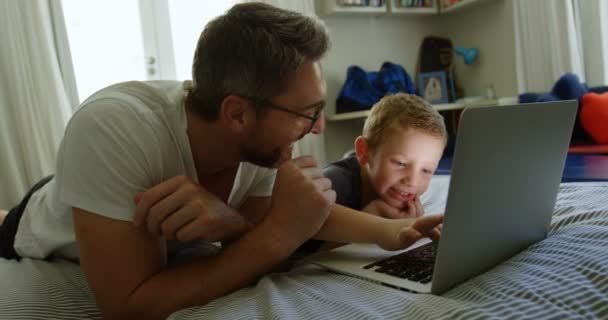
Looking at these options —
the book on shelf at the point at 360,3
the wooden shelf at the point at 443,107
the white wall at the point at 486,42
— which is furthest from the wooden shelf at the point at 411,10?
the wooden shelf at the point at 443,107

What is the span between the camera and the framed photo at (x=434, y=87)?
3.69 meters

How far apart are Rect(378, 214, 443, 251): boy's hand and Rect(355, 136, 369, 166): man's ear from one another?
1.75 ft

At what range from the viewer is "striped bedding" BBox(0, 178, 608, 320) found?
0.54m

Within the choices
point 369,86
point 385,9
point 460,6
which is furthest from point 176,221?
point 460,6

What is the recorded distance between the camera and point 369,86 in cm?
345

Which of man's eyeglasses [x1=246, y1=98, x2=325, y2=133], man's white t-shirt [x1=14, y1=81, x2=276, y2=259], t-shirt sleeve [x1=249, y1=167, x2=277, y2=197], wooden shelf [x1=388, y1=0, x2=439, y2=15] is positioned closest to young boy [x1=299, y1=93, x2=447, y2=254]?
t-shirt sleeve [x1=249, y1=167, x2=277, y2=197]

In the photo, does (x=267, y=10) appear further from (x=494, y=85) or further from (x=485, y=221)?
(x=494, y=85)

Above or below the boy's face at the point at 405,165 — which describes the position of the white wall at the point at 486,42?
above

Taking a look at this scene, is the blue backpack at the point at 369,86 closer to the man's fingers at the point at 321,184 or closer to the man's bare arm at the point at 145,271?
the man's fingers at the point at 321,184

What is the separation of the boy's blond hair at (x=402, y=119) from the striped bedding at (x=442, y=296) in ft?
1.49

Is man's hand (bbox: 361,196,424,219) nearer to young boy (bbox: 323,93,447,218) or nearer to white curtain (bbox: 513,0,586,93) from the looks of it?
young boy (bbox: 323,93,447,218)

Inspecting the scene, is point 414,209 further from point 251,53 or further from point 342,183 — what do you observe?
point 251,53

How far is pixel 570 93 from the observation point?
2484 mm

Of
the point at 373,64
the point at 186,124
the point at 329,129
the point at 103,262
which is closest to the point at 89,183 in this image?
the point at 103,262
